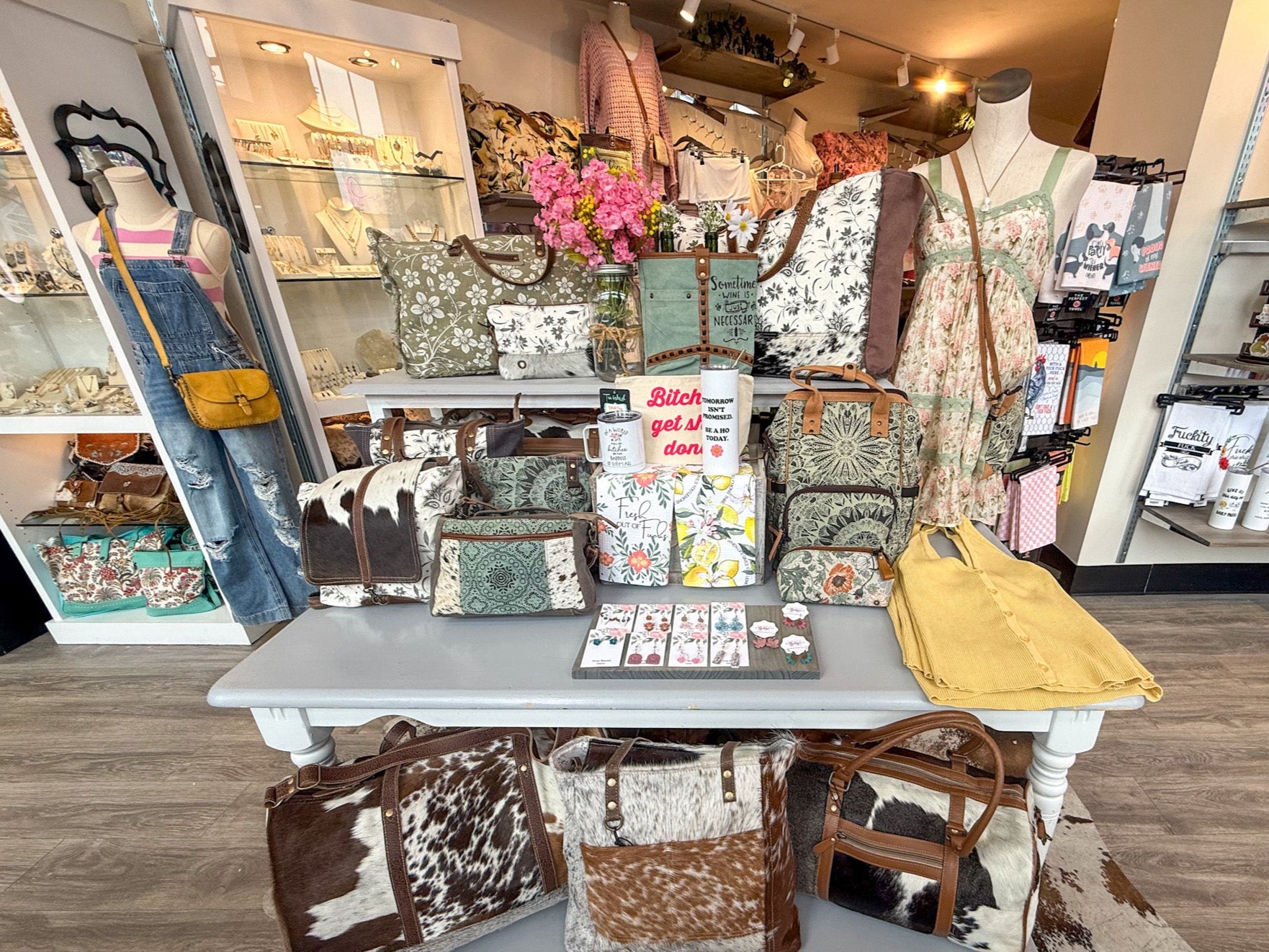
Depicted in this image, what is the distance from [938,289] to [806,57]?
3.65 m

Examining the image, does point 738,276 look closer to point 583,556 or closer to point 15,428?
point 583,556

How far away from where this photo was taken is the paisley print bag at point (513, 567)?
100 cm

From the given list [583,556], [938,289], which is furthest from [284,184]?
[938,289]

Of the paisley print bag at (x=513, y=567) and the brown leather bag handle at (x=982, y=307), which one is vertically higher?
the brown leather bag handle at (x=982, y=307)

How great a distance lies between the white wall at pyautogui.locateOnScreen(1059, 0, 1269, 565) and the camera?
1.83 metres

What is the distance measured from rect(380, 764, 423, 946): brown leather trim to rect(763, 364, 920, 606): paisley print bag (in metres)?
0.76

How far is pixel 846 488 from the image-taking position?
106cm

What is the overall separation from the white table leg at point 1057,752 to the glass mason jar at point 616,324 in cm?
109

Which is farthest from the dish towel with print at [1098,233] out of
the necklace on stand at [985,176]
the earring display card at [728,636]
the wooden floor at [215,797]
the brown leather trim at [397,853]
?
the brown leather trim at [397,853]

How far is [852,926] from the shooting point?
91cm

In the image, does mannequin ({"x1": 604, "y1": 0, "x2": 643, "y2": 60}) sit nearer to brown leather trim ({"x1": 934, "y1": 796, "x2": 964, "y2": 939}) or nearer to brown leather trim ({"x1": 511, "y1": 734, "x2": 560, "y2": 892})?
brown leather trim ({"x1": 511, "y1": 734, "x2": 560, "y2": 892})

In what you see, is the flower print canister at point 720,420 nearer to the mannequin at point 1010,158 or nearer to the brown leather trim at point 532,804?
the brown leather trim at point 532,804

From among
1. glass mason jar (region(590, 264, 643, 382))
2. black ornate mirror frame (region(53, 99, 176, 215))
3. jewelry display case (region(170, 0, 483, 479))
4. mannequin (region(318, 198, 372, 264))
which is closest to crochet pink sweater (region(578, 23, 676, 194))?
jewelry display case (region(170, 0, 483, 479))

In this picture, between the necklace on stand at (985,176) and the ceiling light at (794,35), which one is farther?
the ceiling light at (794,35)
